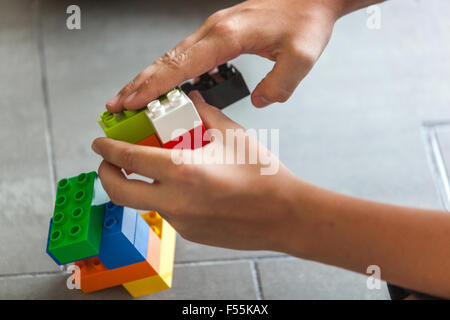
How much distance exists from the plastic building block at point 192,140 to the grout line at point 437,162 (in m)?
0.60

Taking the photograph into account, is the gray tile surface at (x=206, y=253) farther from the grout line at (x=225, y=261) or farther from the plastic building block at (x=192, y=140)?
the plastic building block at (x=192, y=140)

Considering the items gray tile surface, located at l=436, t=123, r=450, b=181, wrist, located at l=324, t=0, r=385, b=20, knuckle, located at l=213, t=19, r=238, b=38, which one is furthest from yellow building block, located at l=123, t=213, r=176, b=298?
gray tile surface, located at l=436, t=123, r=450, b=181

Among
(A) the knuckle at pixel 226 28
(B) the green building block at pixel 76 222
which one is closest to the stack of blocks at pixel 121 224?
(B) the green building block at pixel 76 222

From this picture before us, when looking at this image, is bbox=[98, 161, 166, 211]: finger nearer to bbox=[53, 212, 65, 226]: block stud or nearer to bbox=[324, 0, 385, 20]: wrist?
bbox=[53, 212, 65, 226]: block stud

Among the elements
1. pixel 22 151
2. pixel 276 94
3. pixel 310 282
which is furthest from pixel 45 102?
pixel 310 282

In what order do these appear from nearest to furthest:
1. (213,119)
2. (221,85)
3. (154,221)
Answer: (213,119) < (154,221) < (221,85)

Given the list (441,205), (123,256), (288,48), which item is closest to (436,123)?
(441,205)

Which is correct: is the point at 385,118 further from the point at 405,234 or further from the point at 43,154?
the point at 43,154

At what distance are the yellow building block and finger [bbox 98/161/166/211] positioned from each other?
9.1 inches

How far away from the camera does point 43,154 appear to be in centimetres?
106

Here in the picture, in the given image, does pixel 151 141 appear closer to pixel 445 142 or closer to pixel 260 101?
pixel 260 101

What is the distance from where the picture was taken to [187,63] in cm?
69

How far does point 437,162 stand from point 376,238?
556 millimetres
